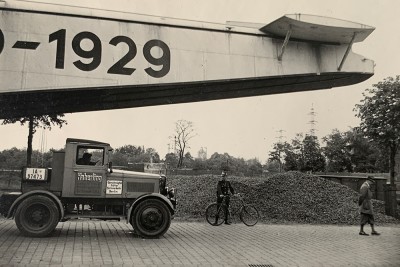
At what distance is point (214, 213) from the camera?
15.0 meters

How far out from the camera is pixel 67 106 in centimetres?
1216

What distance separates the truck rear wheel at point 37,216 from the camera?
10.0 metres

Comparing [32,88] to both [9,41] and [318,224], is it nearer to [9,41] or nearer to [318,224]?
[9,41]

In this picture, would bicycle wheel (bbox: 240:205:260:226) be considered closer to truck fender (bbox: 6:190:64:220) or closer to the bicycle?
the bicycle

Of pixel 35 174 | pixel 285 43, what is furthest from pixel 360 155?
pixel 35 174

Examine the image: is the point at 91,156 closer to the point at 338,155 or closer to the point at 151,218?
the point at 151,218

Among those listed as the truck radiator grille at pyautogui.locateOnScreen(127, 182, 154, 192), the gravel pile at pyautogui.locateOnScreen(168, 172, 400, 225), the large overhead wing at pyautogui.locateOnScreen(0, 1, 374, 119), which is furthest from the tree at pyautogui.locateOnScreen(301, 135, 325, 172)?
the truck radiator grille at pyautogui.locateOnScreen(127, 182, 154, 192)

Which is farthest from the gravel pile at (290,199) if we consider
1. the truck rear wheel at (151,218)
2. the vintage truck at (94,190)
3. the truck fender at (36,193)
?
the truck fender at (36,193)

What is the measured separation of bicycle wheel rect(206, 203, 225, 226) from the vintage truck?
3801mm

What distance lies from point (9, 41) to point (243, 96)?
21.4 feet

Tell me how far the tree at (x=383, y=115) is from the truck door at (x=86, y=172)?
1870 centimetres

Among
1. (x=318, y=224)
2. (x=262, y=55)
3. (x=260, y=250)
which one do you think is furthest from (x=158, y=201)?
(x=318, y=224)

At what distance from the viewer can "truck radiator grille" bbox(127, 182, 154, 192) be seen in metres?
11.1

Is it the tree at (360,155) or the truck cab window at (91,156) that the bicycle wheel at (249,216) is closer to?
the truck cab window at (91,156)
